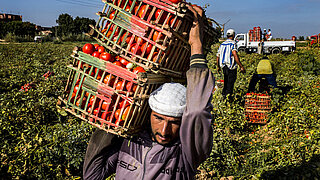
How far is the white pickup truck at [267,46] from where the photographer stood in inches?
838

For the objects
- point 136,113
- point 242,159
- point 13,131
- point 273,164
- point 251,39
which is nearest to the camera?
point 136,113

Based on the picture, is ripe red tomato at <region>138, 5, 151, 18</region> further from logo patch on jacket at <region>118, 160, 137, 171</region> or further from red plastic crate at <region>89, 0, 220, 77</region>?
logo patch on jacket at <region>118, 160, 137, 171</region>

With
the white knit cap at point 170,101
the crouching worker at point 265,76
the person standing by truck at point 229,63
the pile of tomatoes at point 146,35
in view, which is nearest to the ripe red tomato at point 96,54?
the pile of tomatoes at point 146,35

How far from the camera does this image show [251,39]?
875 inches

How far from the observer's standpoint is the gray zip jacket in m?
1.32

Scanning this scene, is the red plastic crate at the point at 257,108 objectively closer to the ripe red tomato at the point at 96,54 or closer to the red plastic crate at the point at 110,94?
the red plastic crate at the point at 110,94

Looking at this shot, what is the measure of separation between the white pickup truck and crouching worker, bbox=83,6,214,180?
70.1 feet

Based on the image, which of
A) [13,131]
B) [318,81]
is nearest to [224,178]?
[13,131]

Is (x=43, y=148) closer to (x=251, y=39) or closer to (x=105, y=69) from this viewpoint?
(x=105, y=69)

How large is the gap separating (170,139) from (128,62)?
1.87 feet

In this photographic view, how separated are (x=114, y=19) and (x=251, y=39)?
22522mm

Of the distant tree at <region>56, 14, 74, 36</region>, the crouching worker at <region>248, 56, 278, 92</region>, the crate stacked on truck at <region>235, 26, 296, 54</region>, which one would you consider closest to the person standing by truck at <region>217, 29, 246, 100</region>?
the crouching worker at <region>248, 56, 278, 92</region>

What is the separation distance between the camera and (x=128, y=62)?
5.50ft

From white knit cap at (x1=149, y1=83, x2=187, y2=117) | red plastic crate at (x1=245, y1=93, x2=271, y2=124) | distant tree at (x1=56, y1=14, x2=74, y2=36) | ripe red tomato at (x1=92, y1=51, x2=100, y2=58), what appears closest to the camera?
white knit cap at (x1=149, y1=83, x2=187, y2=117)
